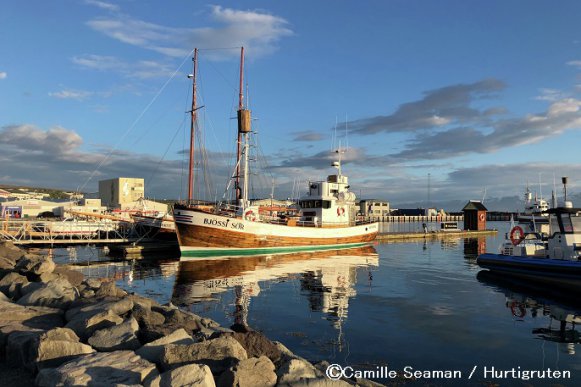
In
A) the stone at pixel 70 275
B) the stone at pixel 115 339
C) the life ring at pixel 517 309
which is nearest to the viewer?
the stone at pixel 115 339

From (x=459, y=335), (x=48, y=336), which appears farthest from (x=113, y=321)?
(x=459, y=335)

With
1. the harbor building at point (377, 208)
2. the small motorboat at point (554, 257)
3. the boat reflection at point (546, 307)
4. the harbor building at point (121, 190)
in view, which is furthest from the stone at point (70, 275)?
the harbor building at point (377, 208)

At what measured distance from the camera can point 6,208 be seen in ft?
247

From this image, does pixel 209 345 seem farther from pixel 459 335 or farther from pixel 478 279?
pixel 478 279

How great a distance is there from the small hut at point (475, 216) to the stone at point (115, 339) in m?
77.8

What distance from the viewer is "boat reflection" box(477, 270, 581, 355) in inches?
548

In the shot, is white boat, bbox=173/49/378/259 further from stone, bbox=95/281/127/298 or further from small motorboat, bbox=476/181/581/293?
stone, bbox=95/281/127/298

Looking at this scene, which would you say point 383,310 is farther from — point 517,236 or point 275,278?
point 517,236

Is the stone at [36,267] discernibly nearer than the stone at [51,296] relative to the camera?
No

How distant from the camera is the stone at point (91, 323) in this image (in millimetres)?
8414

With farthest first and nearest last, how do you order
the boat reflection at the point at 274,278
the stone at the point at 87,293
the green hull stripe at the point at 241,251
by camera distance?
1. the green hull stripe at the point at 241,251
2. the boat reflection at the point at 274,278
3. the stone at the point at 87,293

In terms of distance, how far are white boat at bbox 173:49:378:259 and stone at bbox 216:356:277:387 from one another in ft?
95.7

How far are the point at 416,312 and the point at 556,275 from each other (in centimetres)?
1063

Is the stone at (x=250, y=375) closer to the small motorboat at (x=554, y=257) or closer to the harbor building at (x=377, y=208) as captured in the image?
the small motorboat at (x=554, y=257)
